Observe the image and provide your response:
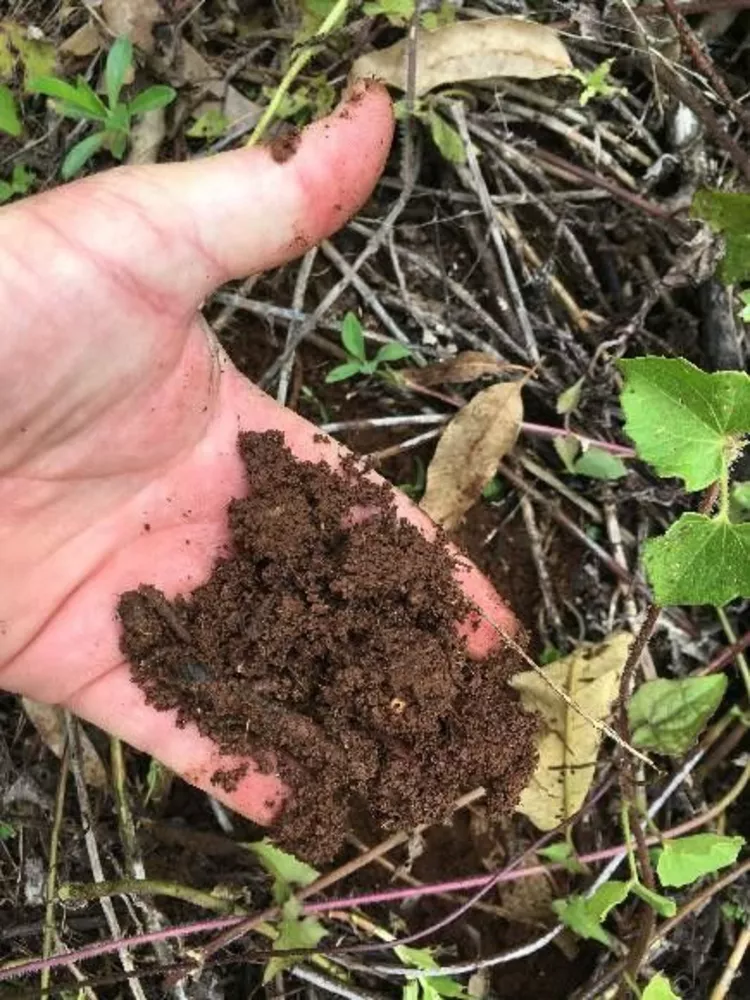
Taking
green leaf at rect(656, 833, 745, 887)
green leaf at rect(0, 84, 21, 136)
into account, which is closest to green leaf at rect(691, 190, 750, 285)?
green leaf at rect(656, 833, 745, 887)

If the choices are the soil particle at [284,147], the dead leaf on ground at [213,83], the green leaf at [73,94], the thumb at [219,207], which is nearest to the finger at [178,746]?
the thumb at [219,207]

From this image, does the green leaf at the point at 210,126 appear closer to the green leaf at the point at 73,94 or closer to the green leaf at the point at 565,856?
the green leaf at the point at 73,94

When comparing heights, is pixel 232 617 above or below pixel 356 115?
below

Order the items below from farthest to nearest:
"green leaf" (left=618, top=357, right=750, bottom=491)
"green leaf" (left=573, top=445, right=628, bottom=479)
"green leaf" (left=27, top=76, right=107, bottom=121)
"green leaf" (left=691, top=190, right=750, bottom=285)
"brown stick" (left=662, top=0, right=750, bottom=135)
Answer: "green leaf" (left=573, top=445, right=628, bottom=479) < "green leaf" (left=27, top=76, right=107, bottom=121) < "brown stick" (left=662, top=0, right=750, bottom=135) < "green leaf" (left=691, top=190, right=750, bottom=285) < "green leaf" (left=618, top=357, right=750, bottom=491)

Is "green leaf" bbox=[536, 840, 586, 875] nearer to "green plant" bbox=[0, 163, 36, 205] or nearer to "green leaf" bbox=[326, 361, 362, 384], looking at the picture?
"green leaf" bbox=[326, 361, 362, 384]

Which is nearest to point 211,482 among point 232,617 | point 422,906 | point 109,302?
point 232,617

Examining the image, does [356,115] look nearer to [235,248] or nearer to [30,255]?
[235,248]
